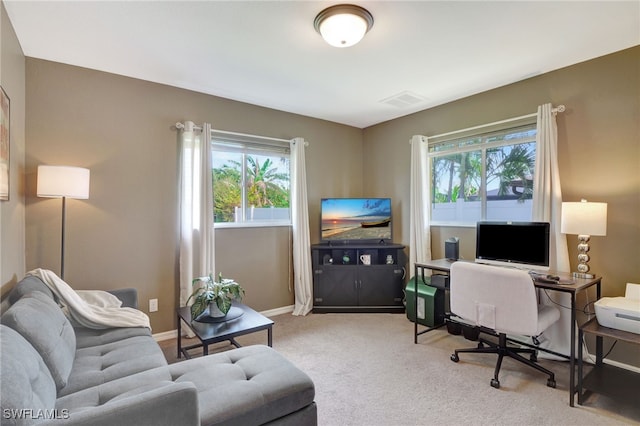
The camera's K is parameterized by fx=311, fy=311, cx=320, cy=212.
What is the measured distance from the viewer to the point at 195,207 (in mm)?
3158

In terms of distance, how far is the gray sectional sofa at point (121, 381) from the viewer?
3.43 ft

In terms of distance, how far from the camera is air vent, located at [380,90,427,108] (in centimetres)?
335

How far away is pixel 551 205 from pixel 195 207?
332cm

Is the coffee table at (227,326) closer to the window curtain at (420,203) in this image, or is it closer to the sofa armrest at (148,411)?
the sofa armrest at (148,411)

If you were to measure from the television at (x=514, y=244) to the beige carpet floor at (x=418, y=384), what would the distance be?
2.77 ft

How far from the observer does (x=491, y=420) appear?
6.16 feet

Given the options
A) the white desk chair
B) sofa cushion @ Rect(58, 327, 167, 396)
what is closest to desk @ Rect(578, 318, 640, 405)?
the white desk chair

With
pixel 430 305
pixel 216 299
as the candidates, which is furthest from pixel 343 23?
pixel 430 305

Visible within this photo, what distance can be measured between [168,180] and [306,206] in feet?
5.19

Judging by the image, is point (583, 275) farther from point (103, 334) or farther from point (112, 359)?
point (103, 334)

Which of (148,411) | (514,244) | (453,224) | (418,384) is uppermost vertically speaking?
(453,224)

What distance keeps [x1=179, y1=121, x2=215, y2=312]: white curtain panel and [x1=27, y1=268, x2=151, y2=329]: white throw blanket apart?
2.72ft

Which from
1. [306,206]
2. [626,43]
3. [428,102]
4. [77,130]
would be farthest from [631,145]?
[77,130]

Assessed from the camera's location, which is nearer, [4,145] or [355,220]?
[4,145]
